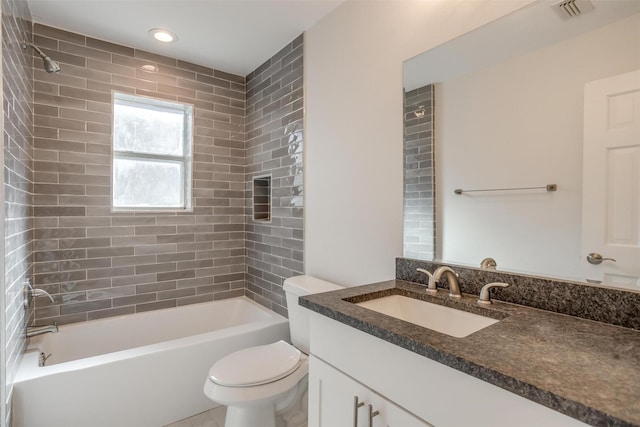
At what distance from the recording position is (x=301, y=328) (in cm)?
201

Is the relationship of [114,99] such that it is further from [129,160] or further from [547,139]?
[547,139]

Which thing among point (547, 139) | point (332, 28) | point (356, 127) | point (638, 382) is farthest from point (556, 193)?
point (332, 28)

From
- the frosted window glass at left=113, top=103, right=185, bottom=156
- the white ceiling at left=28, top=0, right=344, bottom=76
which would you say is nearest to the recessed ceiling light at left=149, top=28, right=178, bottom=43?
the white ceiling at left=28, top=0, right=344, bottom=76

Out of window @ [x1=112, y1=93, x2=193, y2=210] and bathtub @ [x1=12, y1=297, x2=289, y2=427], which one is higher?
window @ [x1=112, y1=93, x2=193, y2=210]

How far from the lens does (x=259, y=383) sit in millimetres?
1529

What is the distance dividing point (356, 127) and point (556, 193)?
1.07m

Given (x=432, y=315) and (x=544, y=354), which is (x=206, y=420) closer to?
(x=432, y=315)

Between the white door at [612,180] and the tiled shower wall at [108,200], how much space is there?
8.56ft

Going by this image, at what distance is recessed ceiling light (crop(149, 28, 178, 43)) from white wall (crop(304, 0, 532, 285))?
97cm

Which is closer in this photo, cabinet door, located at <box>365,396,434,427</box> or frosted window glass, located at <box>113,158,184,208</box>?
cabinet door, located at <box>365,396,434,427</box>

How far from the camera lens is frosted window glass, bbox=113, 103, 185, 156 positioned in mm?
2584

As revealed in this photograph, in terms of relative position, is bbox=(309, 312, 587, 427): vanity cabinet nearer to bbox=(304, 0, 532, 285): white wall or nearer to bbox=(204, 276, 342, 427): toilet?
bbox=(204, 276, 342, 427): toilet

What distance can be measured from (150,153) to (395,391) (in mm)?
2624

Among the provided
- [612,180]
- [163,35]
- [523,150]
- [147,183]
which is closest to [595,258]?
[612,180]
